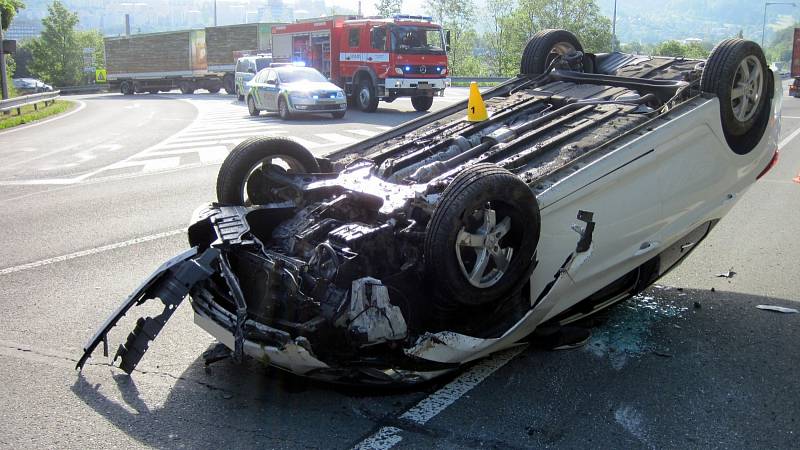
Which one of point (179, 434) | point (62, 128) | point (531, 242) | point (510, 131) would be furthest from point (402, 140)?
point (62, 128)

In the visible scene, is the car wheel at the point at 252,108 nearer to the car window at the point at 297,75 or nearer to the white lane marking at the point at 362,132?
the car window at the point at 297,75

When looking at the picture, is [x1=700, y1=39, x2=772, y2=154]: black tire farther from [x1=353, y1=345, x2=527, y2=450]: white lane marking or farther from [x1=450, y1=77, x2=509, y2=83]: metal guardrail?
[x1=450, y1=77, x2=509, y2=83]: metal guardrail

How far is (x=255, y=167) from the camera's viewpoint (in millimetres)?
5066

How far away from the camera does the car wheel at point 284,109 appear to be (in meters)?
20.9

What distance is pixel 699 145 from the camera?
481 cm

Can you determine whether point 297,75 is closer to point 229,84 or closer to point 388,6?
point 229,84

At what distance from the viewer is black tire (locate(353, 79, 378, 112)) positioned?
943 inches

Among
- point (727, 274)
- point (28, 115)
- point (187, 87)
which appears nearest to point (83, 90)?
point (187, 87)

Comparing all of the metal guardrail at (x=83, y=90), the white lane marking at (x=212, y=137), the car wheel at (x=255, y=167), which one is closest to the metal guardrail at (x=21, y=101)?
the white lane marking at (x=212, y=137)

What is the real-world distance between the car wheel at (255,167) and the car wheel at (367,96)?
62.5 ft

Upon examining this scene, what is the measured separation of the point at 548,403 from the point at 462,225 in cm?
101

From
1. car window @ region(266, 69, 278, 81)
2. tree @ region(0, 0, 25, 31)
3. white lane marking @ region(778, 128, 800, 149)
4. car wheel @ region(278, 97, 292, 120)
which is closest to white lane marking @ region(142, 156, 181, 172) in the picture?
car wheel @ region(278, 97, 292, 120)

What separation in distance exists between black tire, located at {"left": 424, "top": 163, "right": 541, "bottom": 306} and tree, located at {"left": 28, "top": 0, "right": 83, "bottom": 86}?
289ft

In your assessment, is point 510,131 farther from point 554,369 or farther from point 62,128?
point 62,128
